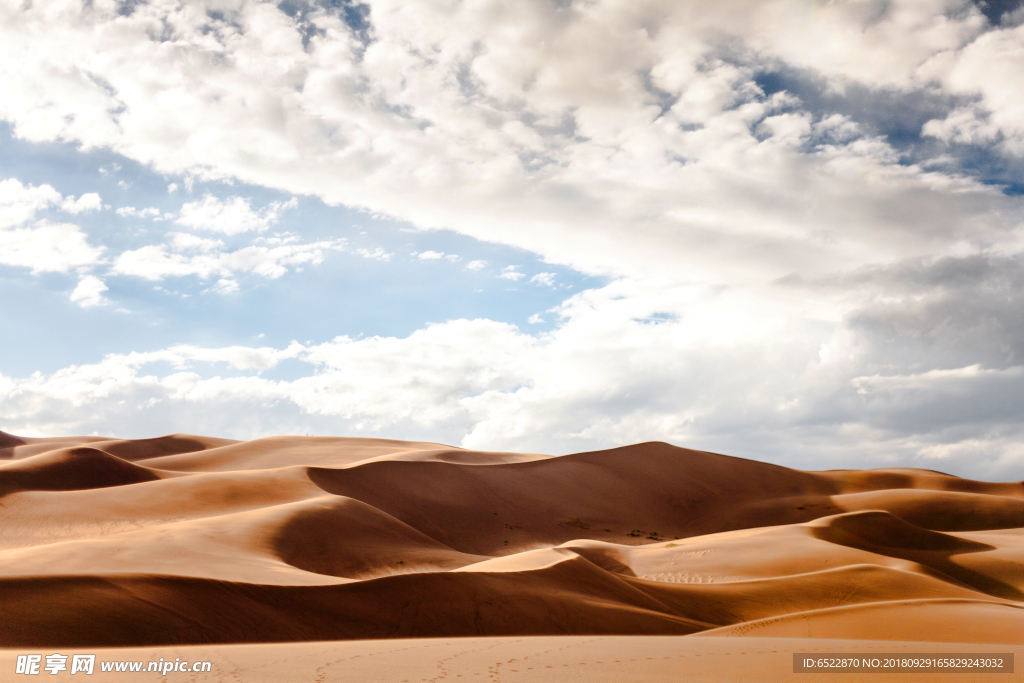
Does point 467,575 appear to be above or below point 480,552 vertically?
above

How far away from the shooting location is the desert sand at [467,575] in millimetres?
13391

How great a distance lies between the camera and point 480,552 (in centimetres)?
3838

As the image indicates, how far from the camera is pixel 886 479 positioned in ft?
199

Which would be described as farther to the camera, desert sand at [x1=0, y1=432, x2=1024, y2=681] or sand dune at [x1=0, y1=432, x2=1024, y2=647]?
sand dune at [x1=0, y1=432, x2=1024, y2=647]

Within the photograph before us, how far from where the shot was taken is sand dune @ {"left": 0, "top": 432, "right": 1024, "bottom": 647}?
15664mm

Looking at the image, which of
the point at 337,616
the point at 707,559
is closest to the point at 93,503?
the point at 337,616

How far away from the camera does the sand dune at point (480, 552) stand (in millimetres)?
15664

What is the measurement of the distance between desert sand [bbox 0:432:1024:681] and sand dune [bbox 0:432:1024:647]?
0.28 ft

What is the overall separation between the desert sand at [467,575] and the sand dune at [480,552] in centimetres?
9

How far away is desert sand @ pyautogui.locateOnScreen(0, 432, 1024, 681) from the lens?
1339cm

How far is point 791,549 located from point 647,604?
35.2 ft

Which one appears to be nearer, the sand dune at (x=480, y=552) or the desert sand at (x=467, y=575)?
the desert sand at (x=467, y=575)

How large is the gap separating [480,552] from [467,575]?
1960cm

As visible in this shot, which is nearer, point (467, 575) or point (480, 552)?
point (467, 575)
